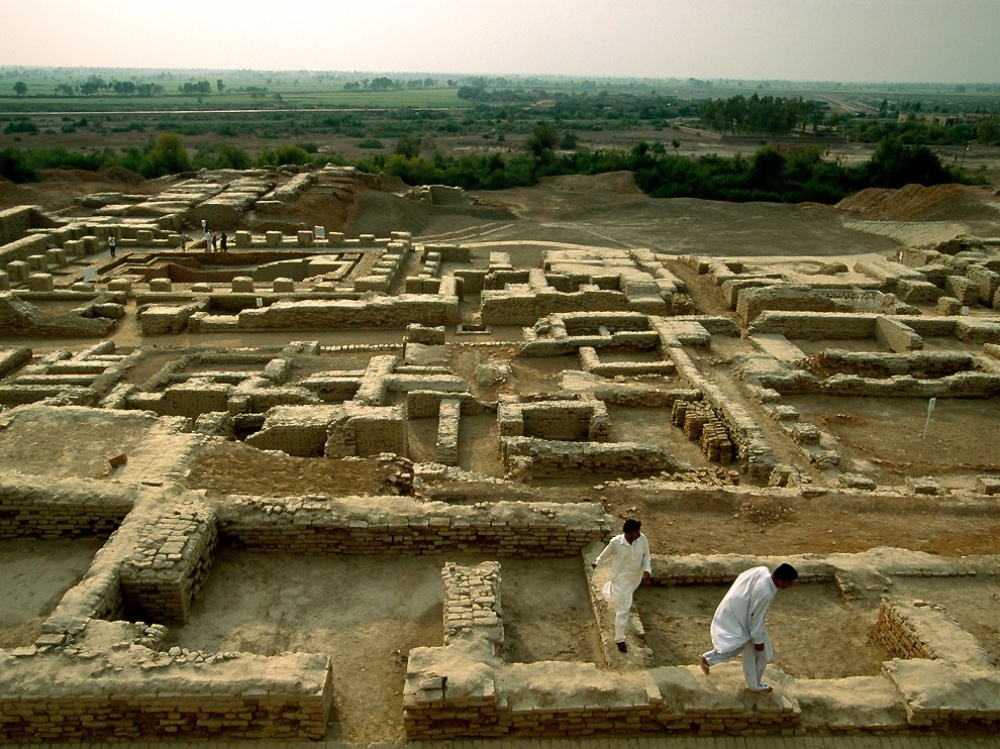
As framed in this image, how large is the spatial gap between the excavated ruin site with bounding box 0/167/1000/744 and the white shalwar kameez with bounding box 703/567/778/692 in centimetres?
20

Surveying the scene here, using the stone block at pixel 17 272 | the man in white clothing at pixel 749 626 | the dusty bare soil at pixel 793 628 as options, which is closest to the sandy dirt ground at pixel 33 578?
the dusty bare soil at pixel 793 628

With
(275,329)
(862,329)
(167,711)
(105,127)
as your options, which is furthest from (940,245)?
(105,127)

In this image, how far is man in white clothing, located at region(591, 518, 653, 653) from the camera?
550cm

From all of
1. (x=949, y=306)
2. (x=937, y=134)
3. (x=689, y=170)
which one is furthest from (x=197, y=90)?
(x=949, y=306)

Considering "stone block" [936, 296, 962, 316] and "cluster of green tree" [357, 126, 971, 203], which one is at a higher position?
"cluster of green tree" [357, 126, 971, 203]

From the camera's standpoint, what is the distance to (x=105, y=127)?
86000mm

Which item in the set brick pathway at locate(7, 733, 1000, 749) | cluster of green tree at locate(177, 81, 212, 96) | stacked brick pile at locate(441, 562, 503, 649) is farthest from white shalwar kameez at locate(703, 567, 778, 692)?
cluster of green tree at locate(177, 81, 212, 96)

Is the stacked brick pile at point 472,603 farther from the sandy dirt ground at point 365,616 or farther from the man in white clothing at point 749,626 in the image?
the man in white clothing at point 749,626

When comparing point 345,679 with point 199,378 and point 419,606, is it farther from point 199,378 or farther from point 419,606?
point 199,378

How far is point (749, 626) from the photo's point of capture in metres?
5.00

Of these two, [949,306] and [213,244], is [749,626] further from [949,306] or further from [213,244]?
[213,244]

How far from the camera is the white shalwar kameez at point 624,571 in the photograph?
5.52m

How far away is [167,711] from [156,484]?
2.89 meters

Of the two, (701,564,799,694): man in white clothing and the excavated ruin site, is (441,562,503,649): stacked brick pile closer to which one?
the excavated ruin site
